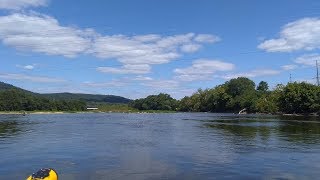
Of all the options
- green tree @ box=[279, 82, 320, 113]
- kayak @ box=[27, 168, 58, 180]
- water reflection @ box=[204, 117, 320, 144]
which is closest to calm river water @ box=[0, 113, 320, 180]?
kayak @ box=[27, 168, 58, 180]

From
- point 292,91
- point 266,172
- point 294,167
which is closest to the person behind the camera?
point 266,172

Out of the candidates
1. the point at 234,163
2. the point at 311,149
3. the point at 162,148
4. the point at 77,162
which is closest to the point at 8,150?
the point at 77,162

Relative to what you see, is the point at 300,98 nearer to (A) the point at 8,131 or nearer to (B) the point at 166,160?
(A) the point at 8,131

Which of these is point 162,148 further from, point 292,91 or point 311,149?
point 292,91

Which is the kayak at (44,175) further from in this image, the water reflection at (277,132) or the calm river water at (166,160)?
the water reflection at (277,132)

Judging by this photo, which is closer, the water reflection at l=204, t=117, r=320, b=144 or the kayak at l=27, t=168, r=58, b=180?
the kayak at l=27, t=168, r=58, b=180

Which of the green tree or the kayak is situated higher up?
the green tree

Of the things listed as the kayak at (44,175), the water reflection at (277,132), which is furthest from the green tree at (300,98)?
the kayak at (44,175)

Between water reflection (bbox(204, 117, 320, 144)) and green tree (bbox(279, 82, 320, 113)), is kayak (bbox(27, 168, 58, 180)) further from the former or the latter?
green tree (bbox(279, 82, 320, 113))

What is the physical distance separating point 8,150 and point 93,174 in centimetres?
1677

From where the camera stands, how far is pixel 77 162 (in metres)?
32.1

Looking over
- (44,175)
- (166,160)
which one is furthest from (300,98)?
(44,175)

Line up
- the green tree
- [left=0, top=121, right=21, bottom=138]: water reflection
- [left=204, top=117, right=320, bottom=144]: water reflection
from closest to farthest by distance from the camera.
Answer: [left=204, top=117, right=320, bottom=144]: water reflection, [left=0, top=121, right=21, bottom=138]: water reflection, the green tree

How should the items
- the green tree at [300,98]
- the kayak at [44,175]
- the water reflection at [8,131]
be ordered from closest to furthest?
the kayak at [44,175]
the water reflection at [8,131]
the green tree at [300,98]
